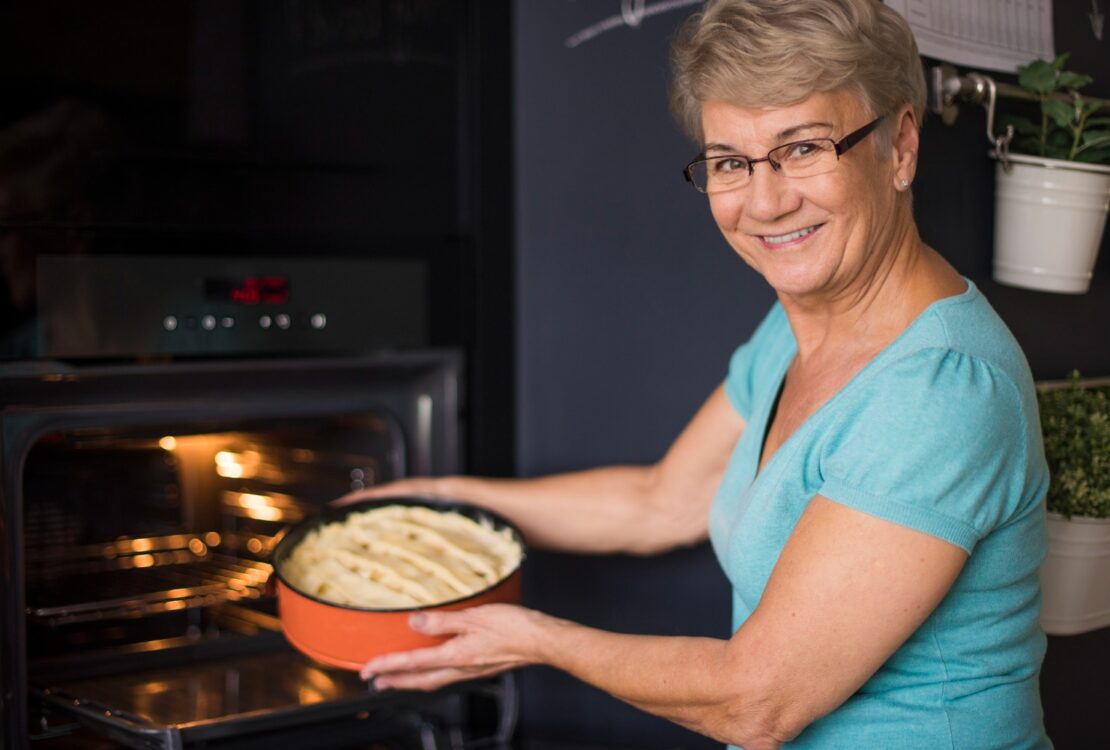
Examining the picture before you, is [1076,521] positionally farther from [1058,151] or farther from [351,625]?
[351,625]

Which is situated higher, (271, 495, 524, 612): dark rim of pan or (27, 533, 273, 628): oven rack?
(271, 495, 524, 612): dark rim of pan

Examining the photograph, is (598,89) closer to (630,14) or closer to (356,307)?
(630,14)

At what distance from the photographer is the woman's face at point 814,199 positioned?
1190mm

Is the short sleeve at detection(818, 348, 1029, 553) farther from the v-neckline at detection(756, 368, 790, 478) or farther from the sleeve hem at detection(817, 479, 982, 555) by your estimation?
the v-neckline at detection(756, 368, 790, 478)

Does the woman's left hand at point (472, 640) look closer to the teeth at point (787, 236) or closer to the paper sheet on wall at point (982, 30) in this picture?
the teeth at point (787, 236)

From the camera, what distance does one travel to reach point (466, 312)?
5.86 feet

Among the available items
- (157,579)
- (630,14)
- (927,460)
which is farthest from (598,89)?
(157,579)

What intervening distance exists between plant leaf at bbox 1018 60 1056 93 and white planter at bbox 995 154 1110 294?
0.09 metres

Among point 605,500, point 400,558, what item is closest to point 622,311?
point 605,500

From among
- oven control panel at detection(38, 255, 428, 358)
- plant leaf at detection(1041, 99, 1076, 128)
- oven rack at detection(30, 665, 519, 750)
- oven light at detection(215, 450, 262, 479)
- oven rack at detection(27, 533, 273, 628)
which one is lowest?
oven rack at detection(30, 665, 519, 750)

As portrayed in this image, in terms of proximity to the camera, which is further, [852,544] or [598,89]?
[598,89]

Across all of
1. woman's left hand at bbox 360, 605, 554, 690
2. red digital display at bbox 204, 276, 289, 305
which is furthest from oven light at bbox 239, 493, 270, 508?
woman's left hand at bbox 360, 605, 554, 690

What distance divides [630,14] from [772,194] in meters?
0.66

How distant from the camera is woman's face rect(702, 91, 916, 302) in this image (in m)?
1.19
